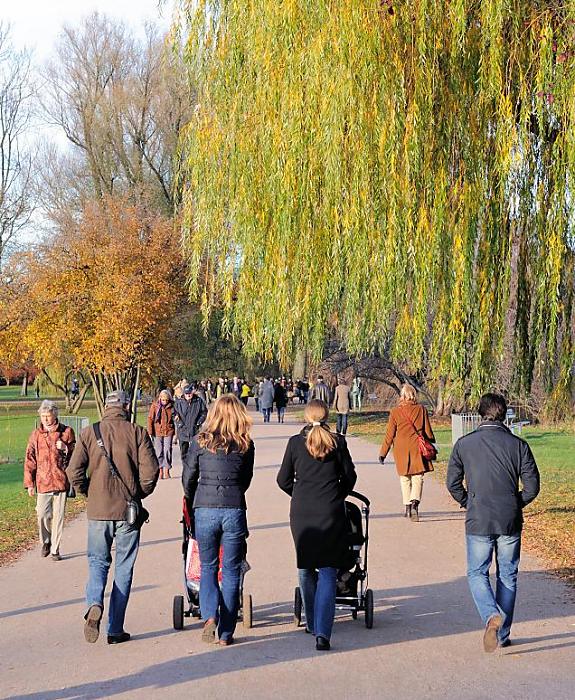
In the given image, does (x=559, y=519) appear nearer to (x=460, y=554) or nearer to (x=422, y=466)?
(x=422, y=466)

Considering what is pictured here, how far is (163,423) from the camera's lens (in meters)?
21.9

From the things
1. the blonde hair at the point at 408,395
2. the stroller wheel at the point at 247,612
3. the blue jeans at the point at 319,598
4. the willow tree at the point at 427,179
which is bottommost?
the stroller wheel at the point at 247,612

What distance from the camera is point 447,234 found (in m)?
10.5

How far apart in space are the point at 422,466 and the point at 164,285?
74.4 feet

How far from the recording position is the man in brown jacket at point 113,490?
7891 mm

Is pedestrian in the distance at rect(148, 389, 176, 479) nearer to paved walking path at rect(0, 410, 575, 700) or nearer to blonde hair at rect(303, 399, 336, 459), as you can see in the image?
paved walking path at rect(0, 410, 575, 700)

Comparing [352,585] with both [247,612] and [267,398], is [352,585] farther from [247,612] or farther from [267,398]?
[267,398]

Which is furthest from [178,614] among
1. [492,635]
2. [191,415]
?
[191,415]

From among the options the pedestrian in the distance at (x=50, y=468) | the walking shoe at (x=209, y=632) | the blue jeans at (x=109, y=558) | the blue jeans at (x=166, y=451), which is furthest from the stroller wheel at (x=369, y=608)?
the blue jeans at (x=166, y=451)

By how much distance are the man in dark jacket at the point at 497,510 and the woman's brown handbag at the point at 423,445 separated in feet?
21.2

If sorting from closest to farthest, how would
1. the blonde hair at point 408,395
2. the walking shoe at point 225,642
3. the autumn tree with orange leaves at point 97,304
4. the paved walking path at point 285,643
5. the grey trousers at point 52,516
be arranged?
the paved walking path at point 285,643
the walking shoe at point 225,642
the grey trousers at point 52,516
the blonde hair at point 408,395
the autumn tree with orange leaves at point 97,304

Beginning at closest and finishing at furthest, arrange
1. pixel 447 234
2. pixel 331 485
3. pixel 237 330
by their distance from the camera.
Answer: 1. pixel 331 485
2. pixel 447 234
3. pixel 237 330

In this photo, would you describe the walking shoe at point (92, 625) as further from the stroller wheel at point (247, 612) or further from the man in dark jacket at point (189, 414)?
the man in dark jacket at point (189, 414)

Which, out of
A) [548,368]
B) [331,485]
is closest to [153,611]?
[331,485]
